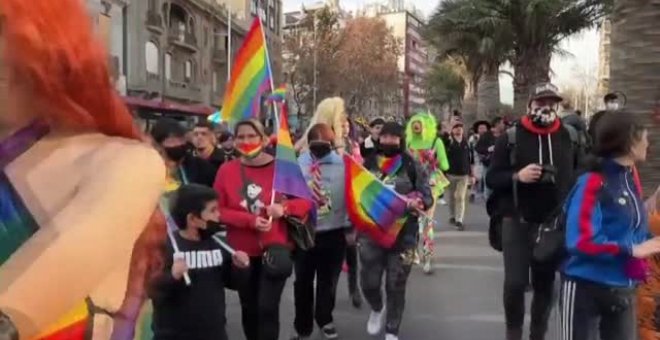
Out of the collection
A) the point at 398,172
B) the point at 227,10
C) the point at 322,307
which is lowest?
the point at 322,307

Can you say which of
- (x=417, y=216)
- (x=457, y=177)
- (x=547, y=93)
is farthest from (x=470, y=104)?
(x=547, y=93)

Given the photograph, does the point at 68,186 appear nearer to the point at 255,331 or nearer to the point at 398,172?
the point at 255,331

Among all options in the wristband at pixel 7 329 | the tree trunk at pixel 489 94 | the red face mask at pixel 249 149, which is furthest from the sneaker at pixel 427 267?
the tree trunk at pixel 489 94

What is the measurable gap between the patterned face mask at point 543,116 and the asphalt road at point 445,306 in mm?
1940

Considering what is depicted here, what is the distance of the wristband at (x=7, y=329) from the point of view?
1.04m

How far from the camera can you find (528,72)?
2069cm

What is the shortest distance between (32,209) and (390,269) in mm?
4715

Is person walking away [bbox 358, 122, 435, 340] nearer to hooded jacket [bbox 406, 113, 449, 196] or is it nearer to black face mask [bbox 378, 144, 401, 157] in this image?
black face mask [bbox 378, 144, 401, 157]

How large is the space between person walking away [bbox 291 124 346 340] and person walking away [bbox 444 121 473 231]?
6.36m

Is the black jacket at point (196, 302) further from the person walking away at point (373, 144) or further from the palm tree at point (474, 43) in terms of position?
the palm tree at point (474, 43)

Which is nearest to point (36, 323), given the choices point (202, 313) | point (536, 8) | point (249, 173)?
point (202, 313)

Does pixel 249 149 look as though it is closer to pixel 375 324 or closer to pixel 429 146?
pixel 375 324

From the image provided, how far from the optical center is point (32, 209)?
116 cm

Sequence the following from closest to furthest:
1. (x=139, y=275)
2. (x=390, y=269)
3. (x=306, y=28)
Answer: (x=139, y=275) → (x=390, y=269) → (x=306, y=28)
